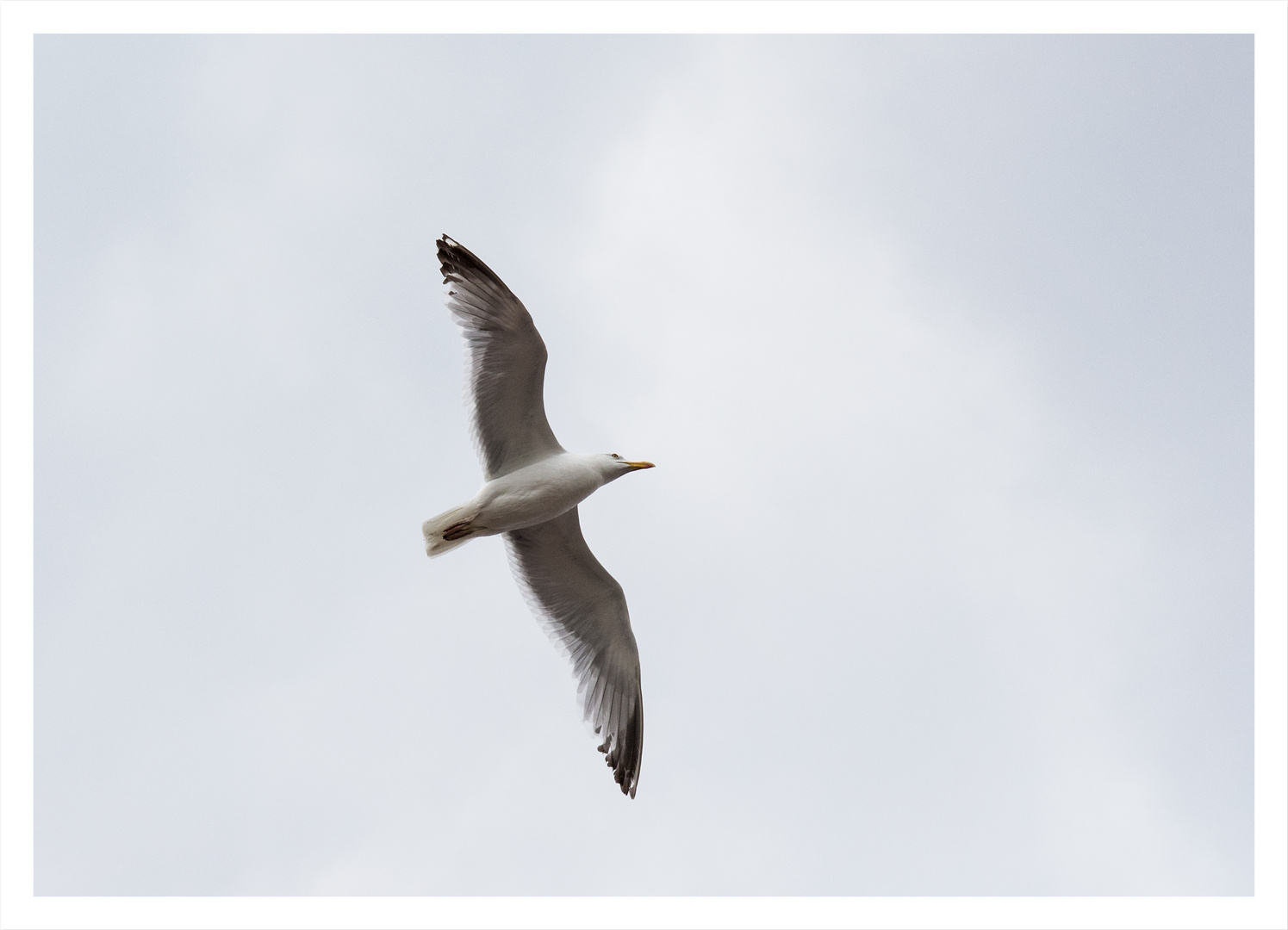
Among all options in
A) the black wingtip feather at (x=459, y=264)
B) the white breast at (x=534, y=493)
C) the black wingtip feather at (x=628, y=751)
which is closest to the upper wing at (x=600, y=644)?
the black wingtip feather at (x=628, y=751)

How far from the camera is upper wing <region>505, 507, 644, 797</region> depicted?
9.87 m

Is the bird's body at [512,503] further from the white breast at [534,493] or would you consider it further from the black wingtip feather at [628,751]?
the black wingtip feather at [628,751]

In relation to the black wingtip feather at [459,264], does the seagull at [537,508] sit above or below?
below

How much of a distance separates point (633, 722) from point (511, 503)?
2.16 m

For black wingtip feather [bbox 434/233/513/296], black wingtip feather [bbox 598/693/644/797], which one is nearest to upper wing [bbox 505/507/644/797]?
black wingtip feather [bbox 598/693/644/797]

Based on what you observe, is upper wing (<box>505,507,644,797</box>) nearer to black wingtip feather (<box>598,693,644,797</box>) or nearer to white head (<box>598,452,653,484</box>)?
black wingtip feather (<box>598,693,644,797</box>)

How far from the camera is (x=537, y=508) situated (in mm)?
9000

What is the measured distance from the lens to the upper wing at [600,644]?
32.4 ft

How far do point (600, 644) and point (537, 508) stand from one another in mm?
1493

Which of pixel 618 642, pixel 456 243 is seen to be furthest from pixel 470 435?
pixel 618 642

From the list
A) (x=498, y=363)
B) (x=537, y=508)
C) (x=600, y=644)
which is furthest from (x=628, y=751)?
(x=498, y=363)

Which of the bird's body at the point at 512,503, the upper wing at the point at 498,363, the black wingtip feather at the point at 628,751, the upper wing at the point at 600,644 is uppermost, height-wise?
the upper wing at the point at 498,363

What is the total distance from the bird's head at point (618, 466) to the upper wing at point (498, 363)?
46cm
